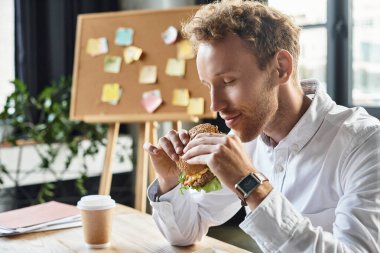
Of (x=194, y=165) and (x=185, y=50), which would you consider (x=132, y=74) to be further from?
(x=194, y=165)

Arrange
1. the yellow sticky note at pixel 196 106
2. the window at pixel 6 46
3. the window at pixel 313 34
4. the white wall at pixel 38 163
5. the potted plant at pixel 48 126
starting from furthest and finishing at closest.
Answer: the window at pixel 6 46 → the white wall at pixel 38 163 → the potted plant at pixel 48 126 → the window at pixel 313 34 → the yellow sticky note at pixel 196 106

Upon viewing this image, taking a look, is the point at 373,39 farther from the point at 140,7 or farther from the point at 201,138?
the point at 201,138

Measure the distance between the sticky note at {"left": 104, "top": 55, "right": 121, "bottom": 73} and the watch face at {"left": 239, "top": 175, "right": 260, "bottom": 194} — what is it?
Answer: 1.96 m

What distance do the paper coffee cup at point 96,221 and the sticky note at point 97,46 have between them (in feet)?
5.80

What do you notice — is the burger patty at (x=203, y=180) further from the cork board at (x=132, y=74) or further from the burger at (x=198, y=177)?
the cork board at (x=132, y=74)

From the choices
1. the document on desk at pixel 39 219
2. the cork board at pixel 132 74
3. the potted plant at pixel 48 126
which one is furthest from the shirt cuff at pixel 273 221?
the potted plant at pixel 48 126

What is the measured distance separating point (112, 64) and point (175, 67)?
0.42 meters

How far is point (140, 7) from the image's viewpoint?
4031mm

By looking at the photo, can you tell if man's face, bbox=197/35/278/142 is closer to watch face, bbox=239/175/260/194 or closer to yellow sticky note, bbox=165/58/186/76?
watch face, bbox=239/175/260/194

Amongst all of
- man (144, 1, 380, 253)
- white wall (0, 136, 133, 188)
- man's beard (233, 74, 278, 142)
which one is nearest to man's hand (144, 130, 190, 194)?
man (144, 1, 380, 253)

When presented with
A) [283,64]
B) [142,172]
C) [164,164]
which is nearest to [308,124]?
[283,64]

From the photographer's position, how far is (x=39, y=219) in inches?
61.2

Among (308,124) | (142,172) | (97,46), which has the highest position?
(97,46)

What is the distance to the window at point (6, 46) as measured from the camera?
3680 millimetres
